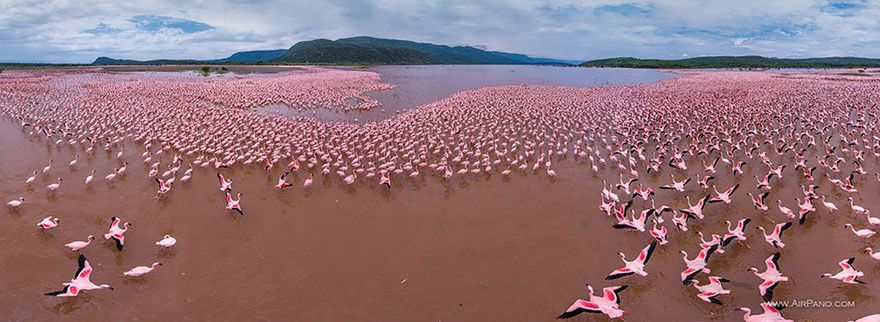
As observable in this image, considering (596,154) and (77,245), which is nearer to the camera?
(77,245)

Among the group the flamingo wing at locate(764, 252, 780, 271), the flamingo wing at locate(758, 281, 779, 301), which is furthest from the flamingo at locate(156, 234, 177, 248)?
the flamingo wing at locate(764, 252, 780, 271)

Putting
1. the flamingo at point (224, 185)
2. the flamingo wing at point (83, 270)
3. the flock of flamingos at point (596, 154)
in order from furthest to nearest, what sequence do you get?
the flamingo at point (224, 185), the flock of flamingos at point (596, 154), the flamingo wing at point (83, 270)

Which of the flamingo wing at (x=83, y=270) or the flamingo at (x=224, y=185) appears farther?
the flamingo at (x=224, y=185)

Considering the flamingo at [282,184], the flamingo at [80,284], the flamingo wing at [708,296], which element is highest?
the flamingo at [282,184]

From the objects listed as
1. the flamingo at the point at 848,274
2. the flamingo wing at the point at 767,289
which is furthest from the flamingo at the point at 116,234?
the flamingo at the point at 848,274

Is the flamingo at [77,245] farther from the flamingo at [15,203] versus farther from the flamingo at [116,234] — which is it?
the flamingo at [15,203]

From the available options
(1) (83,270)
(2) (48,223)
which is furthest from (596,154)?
(2) (48,223)

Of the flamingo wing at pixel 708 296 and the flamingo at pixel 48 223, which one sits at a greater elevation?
the flamingo at pixel 48 223

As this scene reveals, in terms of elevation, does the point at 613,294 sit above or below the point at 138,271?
above

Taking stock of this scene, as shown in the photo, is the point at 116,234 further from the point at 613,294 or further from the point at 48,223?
the point at 613,294
